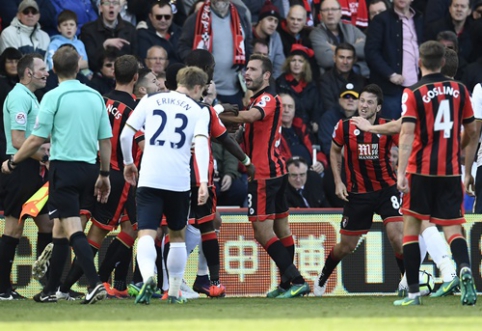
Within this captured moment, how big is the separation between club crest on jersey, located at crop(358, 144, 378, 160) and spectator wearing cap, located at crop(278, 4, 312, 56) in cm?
555

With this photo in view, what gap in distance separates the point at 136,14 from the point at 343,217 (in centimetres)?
632

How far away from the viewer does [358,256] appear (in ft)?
46.1

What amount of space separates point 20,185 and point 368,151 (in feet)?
12.9

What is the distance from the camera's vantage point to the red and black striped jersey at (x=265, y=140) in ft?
42.1

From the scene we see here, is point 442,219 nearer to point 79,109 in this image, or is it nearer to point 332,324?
point 332,324

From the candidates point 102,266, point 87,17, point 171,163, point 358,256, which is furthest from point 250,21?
point 171,163

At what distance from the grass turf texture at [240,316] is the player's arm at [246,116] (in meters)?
2.11

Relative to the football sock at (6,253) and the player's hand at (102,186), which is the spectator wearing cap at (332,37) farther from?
the player's hand at (102,186)

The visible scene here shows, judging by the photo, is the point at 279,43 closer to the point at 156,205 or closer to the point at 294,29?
the point at 294,29

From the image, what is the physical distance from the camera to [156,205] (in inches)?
411

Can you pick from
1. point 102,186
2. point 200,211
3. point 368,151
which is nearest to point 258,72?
point 368,151

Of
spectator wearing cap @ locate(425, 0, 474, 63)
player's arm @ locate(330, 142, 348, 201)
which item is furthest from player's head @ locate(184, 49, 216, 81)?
spectator wearing cap @ locate(425, 0, 474, 63)

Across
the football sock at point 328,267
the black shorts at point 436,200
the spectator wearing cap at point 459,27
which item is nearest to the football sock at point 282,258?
the football sock at point 328,267

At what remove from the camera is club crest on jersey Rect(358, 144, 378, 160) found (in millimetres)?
12883
